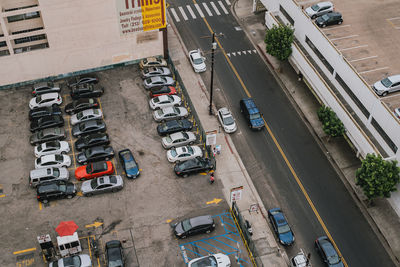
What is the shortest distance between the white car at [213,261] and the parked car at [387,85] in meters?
23.5

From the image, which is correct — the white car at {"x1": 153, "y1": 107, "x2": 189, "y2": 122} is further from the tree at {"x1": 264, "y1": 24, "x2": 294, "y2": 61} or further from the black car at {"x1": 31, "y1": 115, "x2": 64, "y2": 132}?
the tree at {"x1": 264, "y1": 24, "x2": 294, "y2": 61}

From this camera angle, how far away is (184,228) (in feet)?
155

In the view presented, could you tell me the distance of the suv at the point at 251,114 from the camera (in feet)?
192

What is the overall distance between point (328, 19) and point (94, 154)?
3209cm

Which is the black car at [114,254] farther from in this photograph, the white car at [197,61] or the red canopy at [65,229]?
the white car at [197,61]

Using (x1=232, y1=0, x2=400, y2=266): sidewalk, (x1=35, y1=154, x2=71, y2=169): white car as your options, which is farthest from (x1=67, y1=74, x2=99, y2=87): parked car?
(x1=232, y1=0, x2=400, y2=266): sidewalk

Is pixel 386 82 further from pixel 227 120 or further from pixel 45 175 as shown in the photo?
pixel 45 175

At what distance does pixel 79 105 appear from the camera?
59.3m

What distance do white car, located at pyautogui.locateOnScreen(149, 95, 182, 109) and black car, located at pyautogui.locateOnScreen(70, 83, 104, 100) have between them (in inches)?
279

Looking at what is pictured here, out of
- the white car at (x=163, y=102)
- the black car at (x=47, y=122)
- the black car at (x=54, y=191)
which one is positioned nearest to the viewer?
the black car at (x=54, y=191)

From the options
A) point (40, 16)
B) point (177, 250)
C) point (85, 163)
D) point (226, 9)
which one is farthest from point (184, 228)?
point (226, 9)

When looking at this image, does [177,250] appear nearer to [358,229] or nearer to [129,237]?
[129,237]

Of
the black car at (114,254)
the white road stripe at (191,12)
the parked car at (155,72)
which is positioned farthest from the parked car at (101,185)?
the white road stripe at (191,12)

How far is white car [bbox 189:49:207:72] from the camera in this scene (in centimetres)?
6606
